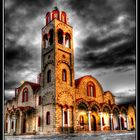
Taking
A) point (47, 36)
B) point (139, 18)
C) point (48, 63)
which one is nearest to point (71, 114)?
point (48, 63)

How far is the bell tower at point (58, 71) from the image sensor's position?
13557 mm

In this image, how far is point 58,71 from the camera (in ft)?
46.9

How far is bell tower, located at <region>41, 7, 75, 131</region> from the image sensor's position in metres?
13.6

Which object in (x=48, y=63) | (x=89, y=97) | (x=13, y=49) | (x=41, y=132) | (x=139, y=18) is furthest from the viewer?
(x=89, y=97)

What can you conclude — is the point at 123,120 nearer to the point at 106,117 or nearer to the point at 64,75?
the point at 106,117

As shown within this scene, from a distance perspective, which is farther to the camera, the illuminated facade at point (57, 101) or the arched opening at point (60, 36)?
the arched opening at point (60, 36)

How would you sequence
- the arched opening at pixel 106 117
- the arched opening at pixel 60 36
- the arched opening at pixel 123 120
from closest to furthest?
the arched opening at pixel 60 36
the arched opening at pixel 106 117
the arched opening at pixel 123 120

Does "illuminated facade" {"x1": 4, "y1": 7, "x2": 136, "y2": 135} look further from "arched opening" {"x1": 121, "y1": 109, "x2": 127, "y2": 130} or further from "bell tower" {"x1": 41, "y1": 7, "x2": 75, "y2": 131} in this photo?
"arched opening" {"x1": 121, "y1": 109, "x2": 127, "y2": 130}

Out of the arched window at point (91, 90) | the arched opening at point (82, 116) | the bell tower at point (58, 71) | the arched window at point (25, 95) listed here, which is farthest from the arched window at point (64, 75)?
the arched window at point (25, 95)

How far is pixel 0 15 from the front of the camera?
1943 millimetres

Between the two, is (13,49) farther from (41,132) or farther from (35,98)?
(35,98)

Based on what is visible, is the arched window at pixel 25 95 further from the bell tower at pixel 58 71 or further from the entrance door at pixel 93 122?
the entrance door at pixel 93 122

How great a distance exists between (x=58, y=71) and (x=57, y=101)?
80.3 inches

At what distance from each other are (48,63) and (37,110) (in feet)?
11.0
